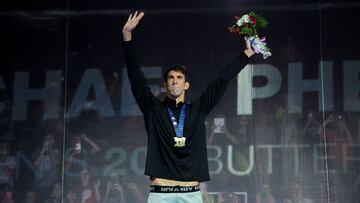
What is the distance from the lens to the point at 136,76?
2.77 metres

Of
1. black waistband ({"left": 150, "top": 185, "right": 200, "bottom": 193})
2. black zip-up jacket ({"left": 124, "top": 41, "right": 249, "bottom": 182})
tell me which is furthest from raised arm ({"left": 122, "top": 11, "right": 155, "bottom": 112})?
black waistband ({"left": 150, "top": 185, "right": 200, "bottom": 193})

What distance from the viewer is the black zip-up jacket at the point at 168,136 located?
272cm

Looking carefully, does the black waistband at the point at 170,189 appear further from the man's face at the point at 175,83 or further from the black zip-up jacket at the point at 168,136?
the man's face at the point at 175,83

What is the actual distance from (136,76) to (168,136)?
354 mm

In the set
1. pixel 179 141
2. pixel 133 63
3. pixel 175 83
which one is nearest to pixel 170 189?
pixel 179 141

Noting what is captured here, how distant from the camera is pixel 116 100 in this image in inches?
196

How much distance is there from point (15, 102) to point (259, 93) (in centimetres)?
231

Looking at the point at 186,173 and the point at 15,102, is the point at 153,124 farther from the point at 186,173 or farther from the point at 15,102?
the point at 15,102

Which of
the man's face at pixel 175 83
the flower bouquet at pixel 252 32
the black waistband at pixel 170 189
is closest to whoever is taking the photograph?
the black waistband at pixel 170 189

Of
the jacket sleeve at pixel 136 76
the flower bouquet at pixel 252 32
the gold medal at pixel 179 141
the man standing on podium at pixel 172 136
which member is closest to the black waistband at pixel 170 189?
the man standing on podium at pixel 172 136

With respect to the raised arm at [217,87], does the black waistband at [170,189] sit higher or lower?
lower

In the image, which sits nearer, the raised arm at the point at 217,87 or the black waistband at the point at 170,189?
the black waistband at the point at 170,189

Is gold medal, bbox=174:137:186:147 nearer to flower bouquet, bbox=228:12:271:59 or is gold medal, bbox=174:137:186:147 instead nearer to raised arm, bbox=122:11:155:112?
raised arm, bbox=122:11:155:112

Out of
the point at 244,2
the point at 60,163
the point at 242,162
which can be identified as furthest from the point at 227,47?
the point at 60,163
